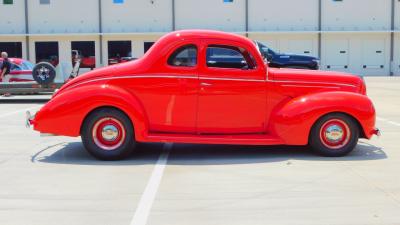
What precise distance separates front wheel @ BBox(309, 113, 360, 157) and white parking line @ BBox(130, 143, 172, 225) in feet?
7.78

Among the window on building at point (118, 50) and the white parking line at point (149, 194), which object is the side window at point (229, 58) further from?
the window on building at point (118, 50)

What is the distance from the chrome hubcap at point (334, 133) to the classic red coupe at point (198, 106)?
2 cm

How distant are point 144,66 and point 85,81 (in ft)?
3.16

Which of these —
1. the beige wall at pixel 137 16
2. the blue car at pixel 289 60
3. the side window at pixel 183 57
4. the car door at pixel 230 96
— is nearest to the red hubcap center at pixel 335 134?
the car door at pixel 230 96

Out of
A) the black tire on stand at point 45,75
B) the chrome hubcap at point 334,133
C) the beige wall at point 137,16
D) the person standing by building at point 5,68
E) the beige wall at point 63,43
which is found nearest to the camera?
the chrome hubcap at point 334,133

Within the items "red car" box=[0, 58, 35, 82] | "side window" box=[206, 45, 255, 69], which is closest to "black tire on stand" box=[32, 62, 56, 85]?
Result: "red car" box=[0, 58, 35, 82]

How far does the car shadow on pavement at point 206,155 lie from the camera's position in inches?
315

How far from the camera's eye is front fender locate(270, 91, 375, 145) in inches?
313

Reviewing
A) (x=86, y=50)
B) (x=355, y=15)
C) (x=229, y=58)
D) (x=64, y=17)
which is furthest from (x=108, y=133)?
(x=355, y=15)

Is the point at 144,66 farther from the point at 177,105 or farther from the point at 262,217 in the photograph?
the point at 262,217

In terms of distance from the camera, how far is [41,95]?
21.2m

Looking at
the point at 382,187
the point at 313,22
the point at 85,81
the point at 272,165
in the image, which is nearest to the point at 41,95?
the point at 85,81

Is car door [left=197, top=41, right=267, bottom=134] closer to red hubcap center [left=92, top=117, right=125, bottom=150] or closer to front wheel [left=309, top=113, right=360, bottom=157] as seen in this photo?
front wheel [left=309, top=113, right=360, bottom=157]

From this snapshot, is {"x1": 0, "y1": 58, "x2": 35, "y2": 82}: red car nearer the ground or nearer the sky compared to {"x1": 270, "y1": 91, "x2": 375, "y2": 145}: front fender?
nearer the sky
